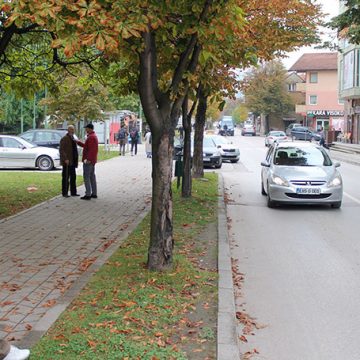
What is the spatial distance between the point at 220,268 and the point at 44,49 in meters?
9.72

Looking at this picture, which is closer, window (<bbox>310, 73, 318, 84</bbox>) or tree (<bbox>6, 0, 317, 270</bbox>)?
tree (<bbox>6, 0, 317, 270</bbox>)

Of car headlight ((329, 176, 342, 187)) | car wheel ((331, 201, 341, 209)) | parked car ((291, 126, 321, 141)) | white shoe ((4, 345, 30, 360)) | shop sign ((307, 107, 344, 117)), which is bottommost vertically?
car wheel ((331, 201, 341, 209))

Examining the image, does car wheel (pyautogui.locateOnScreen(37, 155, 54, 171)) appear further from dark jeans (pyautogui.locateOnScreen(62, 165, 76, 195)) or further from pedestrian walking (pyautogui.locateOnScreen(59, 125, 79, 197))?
pedestrian walking (pyautogui.locateOnScreen(59, 125, 79, 197))

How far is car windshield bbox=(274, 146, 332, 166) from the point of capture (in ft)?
48.3

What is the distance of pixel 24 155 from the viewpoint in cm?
2375

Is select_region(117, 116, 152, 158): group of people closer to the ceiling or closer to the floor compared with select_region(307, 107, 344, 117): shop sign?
closer to the floor

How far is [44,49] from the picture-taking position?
1517 cm

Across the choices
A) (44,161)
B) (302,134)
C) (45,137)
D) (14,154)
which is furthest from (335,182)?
(302,134)

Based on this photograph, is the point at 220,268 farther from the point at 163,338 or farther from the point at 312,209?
the point at 312,209

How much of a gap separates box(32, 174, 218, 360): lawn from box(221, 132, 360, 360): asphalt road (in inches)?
17.9

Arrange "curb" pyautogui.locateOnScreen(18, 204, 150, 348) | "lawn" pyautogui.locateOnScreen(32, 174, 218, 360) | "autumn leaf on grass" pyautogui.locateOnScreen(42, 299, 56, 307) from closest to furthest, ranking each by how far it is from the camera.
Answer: "lawn" pyautogui.locateOnScreen(32, 174, 218, 360), "curb" pyautogui.locateOnScreen(18, 204, 150, 348), "autumn leaf on grass" pyautogui.locateOnScreen(42, 299, 56, 307)

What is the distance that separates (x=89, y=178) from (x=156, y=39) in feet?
25.3

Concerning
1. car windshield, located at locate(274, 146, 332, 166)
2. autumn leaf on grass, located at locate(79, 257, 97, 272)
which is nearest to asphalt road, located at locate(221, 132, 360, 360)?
car windshield, located at locate(274, 146, 332, 166)

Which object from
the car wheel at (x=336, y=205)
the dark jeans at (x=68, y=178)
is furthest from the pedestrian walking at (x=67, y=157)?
the car wheel at (x=336, y=205)
